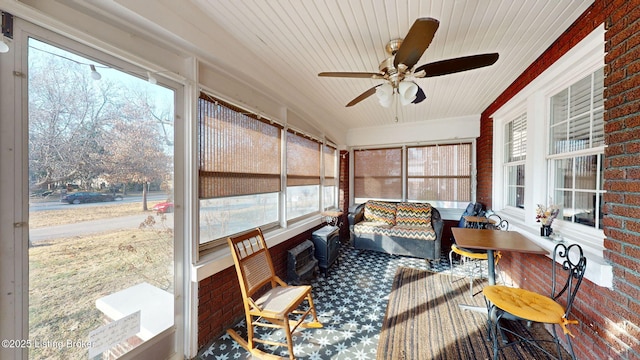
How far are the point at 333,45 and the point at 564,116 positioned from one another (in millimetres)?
2356

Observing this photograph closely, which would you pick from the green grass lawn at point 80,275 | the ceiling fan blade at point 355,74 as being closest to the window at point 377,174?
the ceiling fan blade at point 355,74

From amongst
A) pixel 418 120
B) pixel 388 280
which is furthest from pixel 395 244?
pixel 418 120

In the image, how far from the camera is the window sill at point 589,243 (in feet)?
4.54

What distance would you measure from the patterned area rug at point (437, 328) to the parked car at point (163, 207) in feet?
6.79

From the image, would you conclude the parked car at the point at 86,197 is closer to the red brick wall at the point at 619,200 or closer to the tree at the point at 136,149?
the tree at the point at 136,149

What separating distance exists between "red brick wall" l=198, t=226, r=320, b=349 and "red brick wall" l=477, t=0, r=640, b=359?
2.82 metres

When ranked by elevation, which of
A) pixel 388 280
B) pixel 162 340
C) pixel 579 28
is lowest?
pixel 388 280

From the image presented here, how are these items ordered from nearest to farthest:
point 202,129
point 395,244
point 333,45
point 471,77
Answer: point 202,129 < point 333,45 < point 471,77 < point 395,244

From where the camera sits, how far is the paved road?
3.58ft

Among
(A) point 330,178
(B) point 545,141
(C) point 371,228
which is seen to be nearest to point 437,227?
(C) point 371,228

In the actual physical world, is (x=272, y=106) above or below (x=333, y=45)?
below

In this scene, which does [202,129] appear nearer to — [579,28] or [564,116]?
[579,28]

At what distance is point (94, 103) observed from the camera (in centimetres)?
127

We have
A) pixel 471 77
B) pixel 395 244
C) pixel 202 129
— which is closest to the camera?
pixel 202 129
